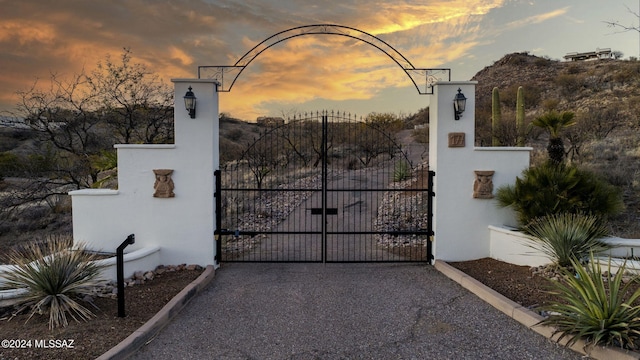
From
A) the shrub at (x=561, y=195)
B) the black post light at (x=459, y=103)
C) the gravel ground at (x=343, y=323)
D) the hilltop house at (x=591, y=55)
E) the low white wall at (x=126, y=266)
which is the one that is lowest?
the gravel ground at (x=343, y=323)

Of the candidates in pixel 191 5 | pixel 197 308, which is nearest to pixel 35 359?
pixel 197 308

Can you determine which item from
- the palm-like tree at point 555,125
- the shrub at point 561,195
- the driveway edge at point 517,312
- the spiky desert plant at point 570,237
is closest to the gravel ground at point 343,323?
the driveway edge at point 517,312

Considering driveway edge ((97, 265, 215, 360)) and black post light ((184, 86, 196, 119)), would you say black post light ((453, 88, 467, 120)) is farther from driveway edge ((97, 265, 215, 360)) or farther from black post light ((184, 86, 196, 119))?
driveway edge ((97, 265, 215, 360))

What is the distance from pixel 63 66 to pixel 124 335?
11.0 meters

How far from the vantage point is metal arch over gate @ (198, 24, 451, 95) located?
24.2 feet

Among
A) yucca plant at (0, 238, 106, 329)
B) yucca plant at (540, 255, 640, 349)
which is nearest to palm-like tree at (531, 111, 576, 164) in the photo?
yucca plant at (540, 255, 640, 349)

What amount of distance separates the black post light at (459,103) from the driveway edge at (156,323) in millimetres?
5388

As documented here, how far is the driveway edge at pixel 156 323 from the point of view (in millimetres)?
4000

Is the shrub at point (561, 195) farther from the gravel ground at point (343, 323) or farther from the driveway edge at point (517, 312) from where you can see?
the gravel ground at point (343, 323)

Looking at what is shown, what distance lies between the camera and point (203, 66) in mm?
7336

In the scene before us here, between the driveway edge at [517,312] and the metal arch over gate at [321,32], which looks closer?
the driveway edge at [517,312]

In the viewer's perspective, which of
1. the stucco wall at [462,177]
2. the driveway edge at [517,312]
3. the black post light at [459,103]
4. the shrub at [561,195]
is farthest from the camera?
the stucco wall at [462,177]

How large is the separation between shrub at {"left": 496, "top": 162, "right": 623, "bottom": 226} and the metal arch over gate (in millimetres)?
2454

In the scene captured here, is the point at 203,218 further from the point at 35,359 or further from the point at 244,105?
the point at 244,105
